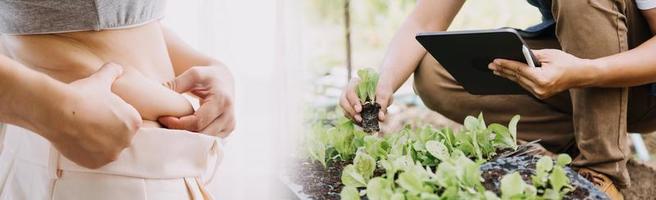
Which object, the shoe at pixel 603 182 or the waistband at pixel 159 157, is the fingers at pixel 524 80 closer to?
the shoe at pixel 603 182

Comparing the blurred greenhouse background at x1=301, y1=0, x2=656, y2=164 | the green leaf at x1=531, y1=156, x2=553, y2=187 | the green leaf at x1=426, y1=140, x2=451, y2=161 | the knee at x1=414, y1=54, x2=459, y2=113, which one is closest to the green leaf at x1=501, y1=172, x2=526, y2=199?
the green leaf at x1=531, y1=156, x2=553, y2=187

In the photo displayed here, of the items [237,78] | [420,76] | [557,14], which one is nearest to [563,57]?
[557,14]

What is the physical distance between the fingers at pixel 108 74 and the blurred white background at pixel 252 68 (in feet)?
1.95

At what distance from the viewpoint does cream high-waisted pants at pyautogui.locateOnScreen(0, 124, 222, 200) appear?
2.58 ft

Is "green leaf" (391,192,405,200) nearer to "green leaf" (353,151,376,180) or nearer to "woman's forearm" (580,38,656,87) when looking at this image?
"green leaf" (353,151,376,180)

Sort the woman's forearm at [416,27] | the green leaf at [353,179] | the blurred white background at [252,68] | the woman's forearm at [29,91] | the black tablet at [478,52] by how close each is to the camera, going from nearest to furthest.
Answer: the woman's forearm at [29,91] < the green leaf at [353,179] < the black tablet at [478,52] < the blurred white background at [252,68] < the woman's forearm at [416,27]

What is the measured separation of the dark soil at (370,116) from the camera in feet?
4.24

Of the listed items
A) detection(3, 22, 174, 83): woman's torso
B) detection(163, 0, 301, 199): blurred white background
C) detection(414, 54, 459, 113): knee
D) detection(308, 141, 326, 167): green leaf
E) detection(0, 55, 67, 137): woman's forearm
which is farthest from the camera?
detection(414, 54, 459, 113): knee

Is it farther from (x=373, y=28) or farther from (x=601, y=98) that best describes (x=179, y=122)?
(x=373, y=28)

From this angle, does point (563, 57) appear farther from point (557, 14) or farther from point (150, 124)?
point (150, 124)

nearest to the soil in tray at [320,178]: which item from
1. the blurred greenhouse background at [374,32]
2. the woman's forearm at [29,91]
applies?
the woman's forearm at [29,91]

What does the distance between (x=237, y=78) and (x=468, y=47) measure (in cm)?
49

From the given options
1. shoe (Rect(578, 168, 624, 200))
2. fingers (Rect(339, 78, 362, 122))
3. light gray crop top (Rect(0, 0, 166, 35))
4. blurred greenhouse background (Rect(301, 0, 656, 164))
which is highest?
light gray crop top (Rect(0, 0, 166, 35))

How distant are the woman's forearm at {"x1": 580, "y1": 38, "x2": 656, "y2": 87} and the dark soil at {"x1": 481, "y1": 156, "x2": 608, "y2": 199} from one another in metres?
0.22
